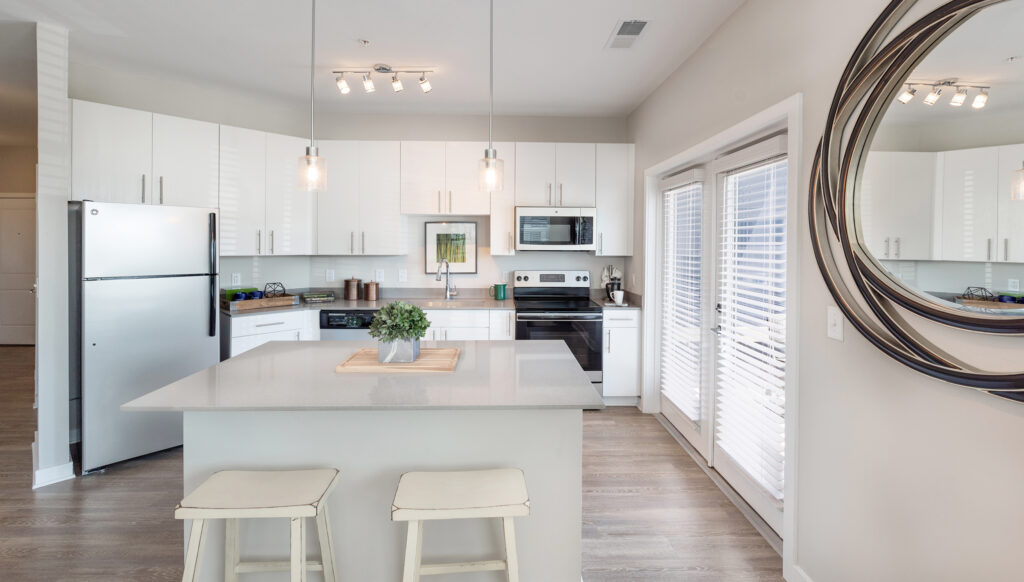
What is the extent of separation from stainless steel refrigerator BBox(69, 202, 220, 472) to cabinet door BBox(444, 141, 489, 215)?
1.82m

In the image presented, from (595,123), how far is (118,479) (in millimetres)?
4324

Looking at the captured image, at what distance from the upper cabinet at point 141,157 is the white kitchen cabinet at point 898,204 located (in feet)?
13.0

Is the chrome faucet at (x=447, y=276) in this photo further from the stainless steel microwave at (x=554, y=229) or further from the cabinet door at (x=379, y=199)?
the stainless steel microwave at (x=554, y=229)

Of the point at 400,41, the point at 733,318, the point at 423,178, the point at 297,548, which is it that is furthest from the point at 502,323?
the point at 297,548

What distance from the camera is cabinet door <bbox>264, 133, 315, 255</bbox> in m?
4.18

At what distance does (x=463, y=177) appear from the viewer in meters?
4.52

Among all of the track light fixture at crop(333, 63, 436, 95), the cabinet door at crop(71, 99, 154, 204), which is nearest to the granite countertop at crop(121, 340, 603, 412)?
the cabinet door at crop(71, 99, 154, 204)

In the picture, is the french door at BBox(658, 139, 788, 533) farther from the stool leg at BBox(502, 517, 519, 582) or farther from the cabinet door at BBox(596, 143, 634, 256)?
the stool leg at BBox(502, 517, 519, 582)

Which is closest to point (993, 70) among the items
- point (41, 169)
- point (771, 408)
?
point (771, 408)

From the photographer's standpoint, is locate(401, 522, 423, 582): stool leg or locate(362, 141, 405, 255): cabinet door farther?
locate(362, 141, 405, 255): cabinet door

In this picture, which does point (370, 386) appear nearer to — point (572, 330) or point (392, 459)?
point (392, 459)

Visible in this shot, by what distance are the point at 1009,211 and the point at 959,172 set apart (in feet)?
0.59

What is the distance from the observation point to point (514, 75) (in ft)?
11.9

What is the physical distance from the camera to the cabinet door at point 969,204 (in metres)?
1.24
